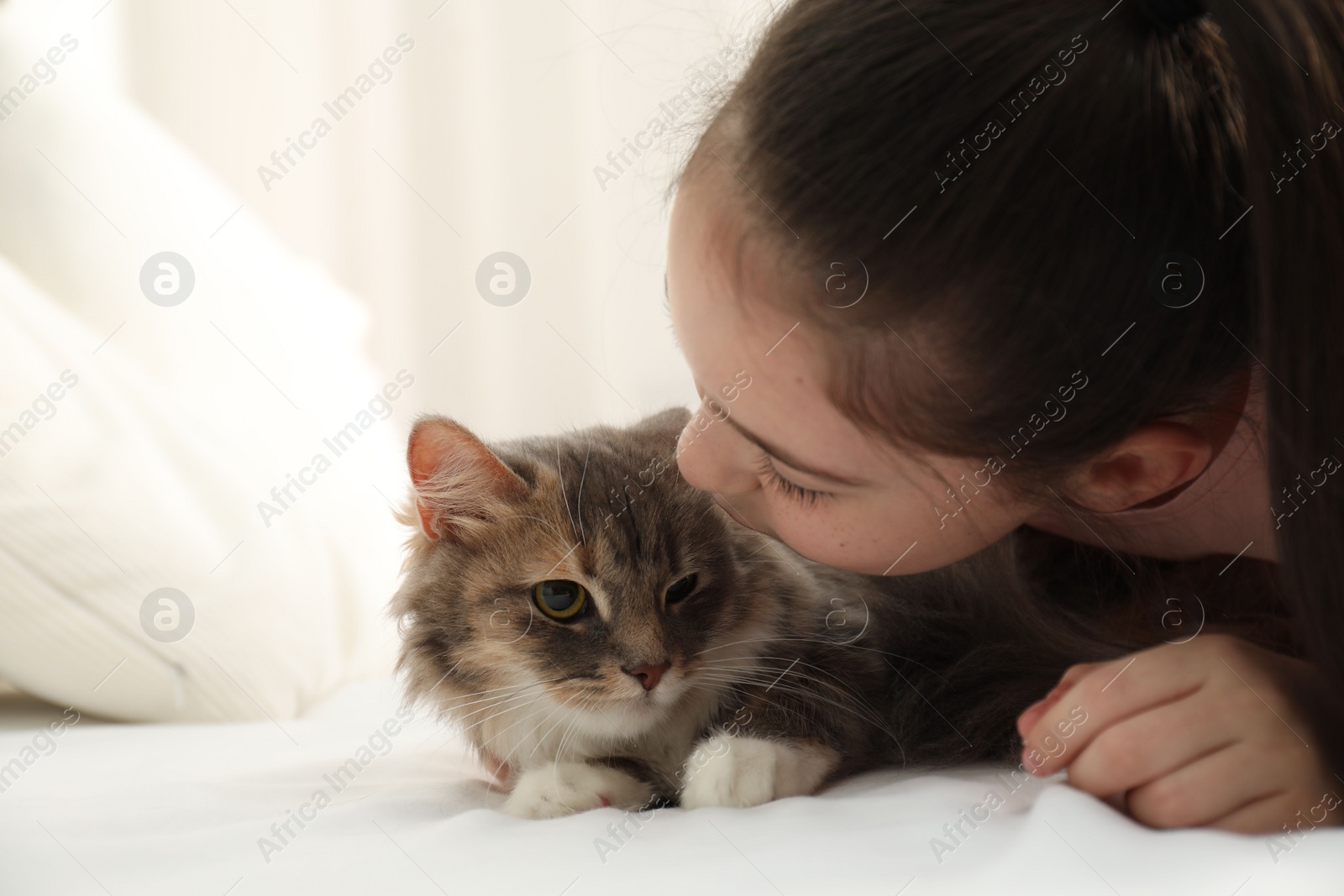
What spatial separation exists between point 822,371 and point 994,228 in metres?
0.22

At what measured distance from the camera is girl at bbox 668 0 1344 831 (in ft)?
2.89

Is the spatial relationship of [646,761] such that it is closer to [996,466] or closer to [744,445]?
[744,445]

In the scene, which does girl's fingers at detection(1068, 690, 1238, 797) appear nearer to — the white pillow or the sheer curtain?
the white pillow

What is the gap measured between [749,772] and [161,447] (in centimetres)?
130

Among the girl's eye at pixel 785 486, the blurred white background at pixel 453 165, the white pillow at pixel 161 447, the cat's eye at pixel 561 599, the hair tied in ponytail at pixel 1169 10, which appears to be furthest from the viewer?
the blurred white background at pixel 453 165

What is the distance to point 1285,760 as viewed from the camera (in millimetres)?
918

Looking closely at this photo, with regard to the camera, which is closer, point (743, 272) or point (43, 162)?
point (743, 272)

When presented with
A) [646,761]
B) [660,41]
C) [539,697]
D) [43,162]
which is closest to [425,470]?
[539,697]

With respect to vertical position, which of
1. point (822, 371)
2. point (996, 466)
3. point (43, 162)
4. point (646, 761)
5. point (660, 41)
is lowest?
point (646, 761)

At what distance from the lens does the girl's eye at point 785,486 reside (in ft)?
3.79

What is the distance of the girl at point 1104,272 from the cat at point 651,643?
0.27 metres

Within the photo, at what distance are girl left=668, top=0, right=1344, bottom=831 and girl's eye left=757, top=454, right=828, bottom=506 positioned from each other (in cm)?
14

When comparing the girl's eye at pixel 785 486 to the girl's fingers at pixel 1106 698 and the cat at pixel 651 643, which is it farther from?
the girl's fingers at pixel 1106 698

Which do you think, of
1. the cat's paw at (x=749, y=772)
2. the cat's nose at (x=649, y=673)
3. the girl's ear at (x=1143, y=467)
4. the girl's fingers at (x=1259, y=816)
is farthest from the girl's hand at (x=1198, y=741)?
the cat's nose at (x=649, y=673)
